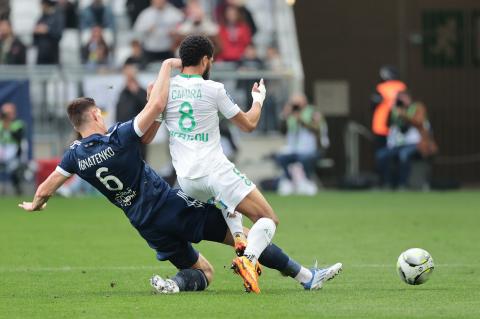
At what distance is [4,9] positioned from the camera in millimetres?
25891

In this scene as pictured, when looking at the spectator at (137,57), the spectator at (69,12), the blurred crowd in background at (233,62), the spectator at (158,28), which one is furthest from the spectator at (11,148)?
the spectator at (158,28)

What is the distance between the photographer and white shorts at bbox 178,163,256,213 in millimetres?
9422

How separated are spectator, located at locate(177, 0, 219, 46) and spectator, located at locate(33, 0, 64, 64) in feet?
7.69

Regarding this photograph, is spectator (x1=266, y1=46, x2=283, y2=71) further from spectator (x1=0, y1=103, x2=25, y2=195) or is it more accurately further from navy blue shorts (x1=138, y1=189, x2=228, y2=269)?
navy blue shorts (x1=138, y1=189, x2=228, y2=269)

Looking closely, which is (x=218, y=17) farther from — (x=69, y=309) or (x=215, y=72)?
(x=69, y=309)

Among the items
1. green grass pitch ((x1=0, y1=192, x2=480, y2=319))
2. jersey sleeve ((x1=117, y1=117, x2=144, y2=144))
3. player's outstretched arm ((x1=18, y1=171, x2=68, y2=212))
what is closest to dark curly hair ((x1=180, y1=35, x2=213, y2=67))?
jersey sleeve ((x1=117, y1=117, x2=144, y2=144))

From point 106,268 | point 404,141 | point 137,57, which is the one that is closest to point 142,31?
point 137,57

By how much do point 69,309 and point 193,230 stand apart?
141cm

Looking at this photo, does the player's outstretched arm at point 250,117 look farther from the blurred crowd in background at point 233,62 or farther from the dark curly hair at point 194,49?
the blurred crowd in background at point 233,62

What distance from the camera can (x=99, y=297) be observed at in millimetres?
9406

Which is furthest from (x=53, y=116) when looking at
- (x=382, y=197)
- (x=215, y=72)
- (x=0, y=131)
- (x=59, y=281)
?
(x=59, y=281)

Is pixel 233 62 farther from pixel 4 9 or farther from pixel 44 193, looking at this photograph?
pixel 44 193

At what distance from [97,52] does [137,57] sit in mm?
1017

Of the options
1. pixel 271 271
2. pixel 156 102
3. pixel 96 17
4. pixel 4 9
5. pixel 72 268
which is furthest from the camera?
pixel 4 9
